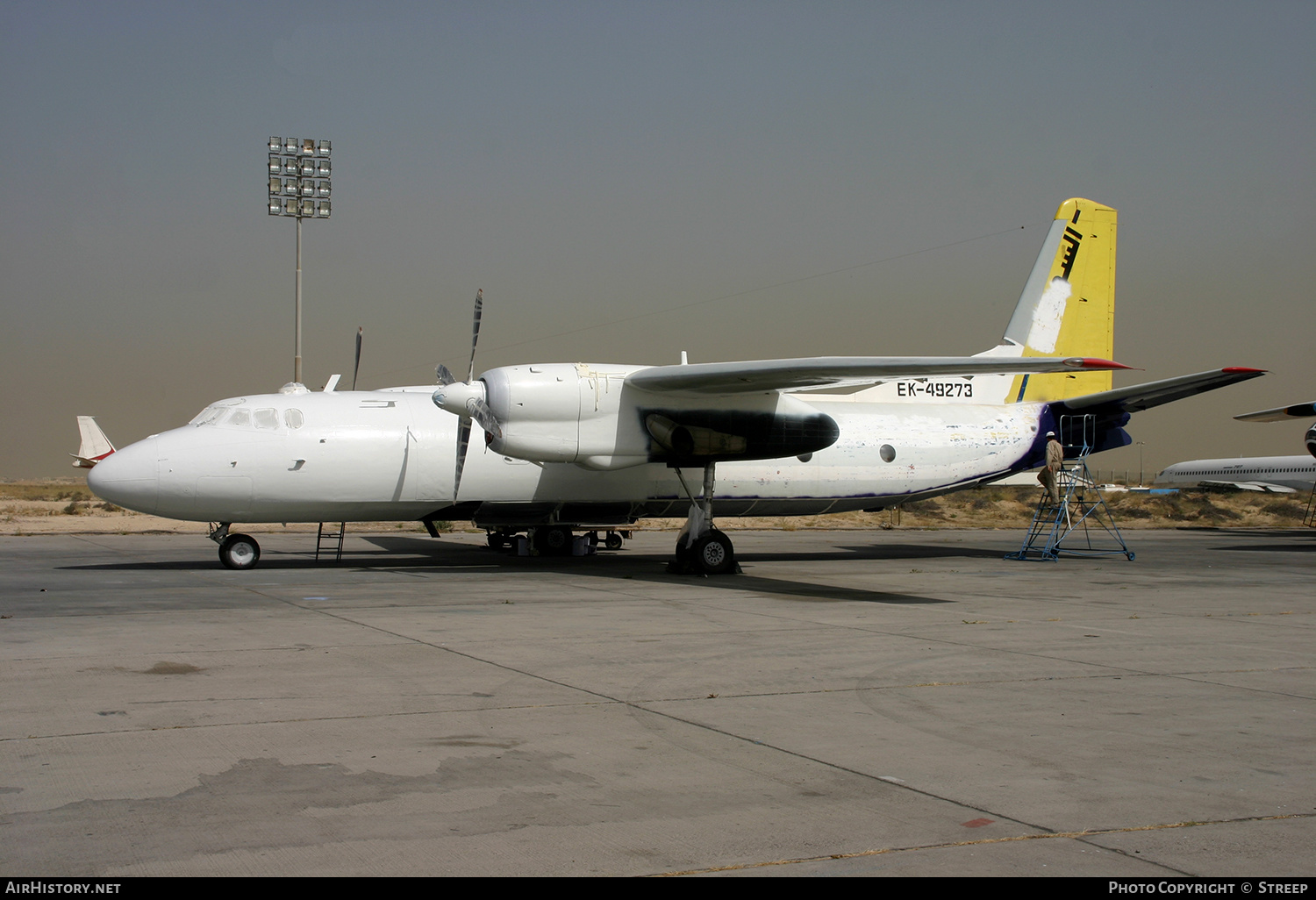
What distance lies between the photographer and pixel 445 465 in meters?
18.6

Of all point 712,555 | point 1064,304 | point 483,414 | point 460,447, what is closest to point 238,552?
point 460,447

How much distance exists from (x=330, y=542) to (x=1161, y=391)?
1905 cm

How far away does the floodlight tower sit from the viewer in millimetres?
36719

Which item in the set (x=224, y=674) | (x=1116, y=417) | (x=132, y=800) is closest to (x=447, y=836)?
(x=132, y=800)

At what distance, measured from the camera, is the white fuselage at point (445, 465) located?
56.5 ft

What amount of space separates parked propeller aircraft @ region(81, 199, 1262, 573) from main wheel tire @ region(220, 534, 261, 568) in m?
0.03

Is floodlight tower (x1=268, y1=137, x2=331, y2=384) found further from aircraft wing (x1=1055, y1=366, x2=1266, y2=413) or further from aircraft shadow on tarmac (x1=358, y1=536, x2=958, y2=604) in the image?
aircraft wing (x1=1055, y1=366, x2=1266, y2=413)

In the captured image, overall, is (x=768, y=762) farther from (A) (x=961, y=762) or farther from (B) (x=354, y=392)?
(B) (x=354, y=392)

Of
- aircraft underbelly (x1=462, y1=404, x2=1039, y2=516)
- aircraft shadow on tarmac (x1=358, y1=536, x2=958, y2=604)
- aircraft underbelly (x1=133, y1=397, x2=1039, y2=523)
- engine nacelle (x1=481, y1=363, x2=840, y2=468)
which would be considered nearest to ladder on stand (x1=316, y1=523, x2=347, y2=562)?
aircraft shadow on tarmac (x1=358, y1=536, x2=958, y2=604)

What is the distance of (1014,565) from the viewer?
66.1 ft

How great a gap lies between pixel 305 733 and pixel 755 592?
365 inches

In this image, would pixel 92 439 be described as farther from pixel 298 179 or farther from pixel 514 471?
pixel 514 471

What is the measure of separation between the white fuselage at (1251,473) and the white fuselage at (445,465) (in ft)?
121

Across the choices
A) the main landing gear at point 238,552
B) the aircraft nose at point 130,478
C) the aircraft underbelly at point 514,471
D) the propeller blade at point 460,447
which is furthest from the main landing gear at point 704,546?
the aircraft nose at point 130,478
